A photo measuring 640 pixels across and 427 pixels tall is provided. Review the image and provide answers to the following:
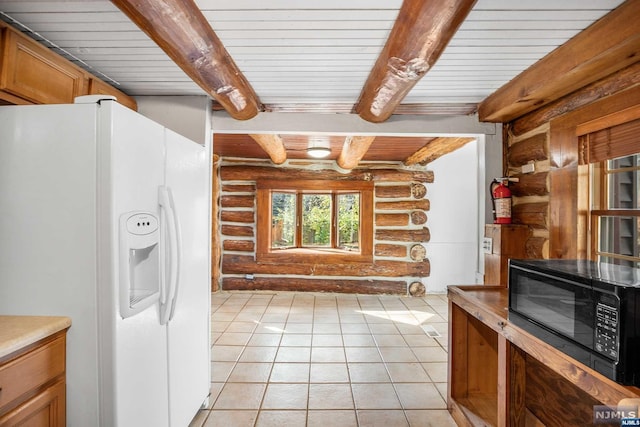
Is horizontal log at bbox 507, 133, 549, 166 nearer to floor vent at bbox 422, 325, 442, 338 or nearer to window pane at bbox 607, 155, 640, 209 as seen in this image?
window pane at bbox 607, 155, 640, 209

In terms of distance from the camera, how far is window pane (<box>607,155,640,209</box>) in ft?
6.20

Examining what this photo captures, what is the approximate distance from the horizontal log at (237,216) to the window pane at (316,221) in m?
1.00

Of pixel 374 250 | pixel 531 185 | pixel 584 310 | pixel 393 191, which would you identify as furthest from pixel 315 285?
pixel 584 310

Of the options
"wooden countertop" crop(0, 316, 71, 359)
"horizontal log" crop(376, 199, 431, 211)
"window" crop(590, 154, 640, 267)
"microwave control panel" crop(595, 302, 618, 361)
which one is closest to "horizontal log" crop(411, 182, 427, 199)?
"horizontal log" crop(376, 199, 431, 211)

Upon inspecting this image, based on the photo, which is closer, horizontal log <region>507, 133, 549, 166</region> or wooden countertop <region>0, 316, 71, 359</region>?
wooden countertop <region>0, 316, 71, 359</region>

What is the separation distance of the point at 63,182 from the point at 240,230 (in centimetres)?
→ 437

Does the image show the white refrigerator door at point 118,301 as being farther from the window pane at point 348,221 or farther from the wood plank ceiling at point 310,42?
the window pane at point 348,221

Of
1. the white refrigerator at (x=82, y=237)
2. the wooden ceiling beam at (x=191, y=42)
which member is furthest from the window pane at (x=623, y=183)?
the white refrigerator at (x=82, y=237)

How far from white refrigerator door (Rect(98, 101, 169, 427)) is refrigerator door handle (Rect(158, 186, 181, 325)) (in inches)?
1.3

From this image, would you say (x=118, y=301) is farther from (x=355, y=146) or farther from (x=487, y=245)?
(x=355, y=146)

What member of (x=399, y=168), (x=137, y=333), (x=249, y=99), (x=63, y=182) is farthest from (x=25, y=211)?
(x=399, y=168)

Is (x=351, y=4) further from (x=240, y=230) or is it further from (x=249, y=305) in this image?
(x=240, y=230)

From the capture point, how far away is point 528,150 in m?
2.51

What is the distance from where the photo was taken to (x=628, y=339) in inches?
41.6
